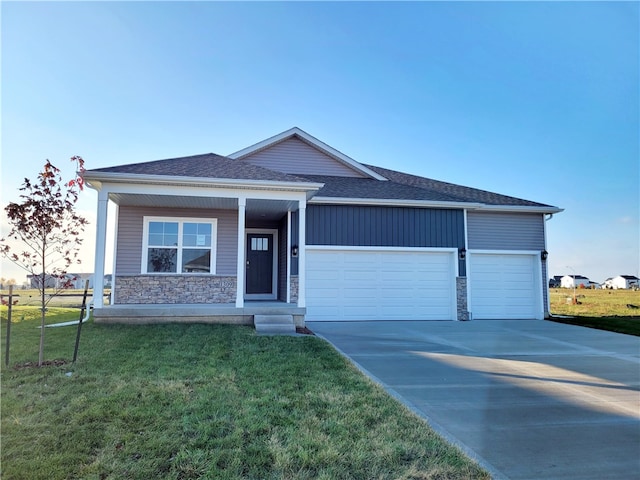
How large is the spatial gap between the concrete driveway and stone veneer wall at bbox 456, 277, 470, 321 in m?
2.15

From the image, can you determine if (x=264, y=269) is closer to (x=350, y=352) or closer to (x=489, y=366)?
(x=350, y=352)

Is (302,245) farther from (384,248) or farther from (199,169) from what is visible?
(199,169)

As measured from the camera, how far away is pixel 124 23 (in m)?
8.12

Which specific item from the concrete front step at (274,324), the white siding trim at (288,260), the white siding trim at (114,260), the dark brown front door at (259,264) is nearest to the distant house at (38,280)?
the concrete front step at (274,324)

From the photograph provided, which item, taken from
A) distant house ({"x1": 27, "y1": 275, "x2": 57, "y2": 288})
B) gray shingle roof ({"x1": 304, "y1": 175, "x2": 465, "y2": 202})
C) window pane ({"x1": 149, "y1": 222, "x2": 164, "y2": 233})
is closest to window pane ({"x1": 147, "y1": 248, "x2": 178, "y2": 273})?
window pane ({"x1": 149, "y1": 222, "x2": 164, "y2": 233})

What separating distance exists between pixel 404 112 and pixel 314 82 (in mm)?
3519

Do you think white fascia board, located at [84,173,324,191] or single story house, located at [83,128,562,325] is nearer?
white fascia board, located at [84,173,324,191]

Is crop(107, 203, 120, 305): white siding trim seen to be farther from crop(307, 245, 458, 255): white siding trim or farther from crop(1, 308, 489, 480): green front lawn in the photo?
crop(307, 245, 458, 255): white siding trim

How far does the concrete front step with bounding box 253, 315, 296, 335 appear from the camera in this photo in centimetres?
800

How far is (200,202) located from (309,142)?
4.87 m

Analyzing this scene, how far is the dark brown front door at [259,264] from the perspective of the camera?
1233cm

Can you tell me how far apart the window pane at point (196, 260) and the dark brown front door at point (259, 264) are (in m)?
1.85

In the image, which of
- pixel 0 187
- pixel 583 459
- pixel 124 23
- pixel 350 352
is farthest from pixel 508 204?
pixel 0 187

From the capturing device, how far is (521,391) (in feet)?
15.2
